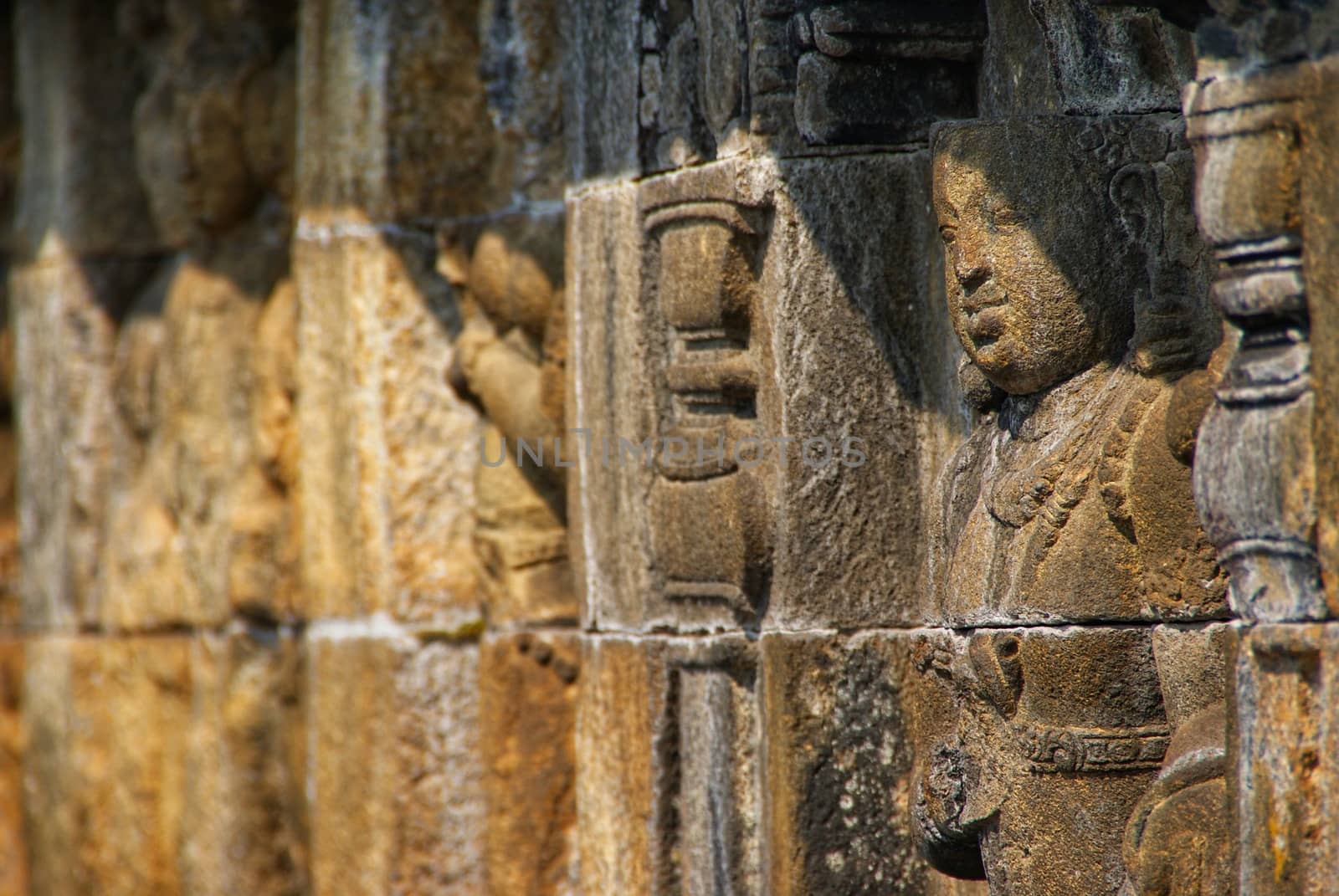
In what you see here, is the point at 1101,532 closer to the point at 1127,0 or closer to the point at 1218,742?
the point at 1218,742

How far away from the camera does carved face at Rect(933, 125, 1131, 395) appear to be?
10.8 ft

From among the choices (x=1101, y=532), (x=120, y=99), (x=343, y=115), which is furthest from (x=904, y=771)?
Result: (x=120, y=99)

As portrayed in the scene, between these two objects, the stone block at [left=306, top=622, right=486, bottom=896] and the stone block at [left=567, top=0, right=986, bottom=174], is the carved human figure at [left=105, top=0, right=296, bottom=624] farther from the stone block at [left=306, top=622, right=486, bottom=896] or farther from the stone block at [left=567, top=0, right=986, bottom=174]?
the stone block at [left=567, top=0, right=986, bottom=174]

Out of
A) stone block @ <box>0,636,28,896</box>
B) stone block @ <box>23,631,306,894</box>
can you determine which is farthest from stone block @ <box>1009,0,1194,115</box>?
stone block @ <box>0,636,28,896</box>

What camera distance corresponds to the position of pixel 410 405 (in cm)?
506

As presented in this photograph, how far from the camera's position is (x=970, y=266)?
334 centimetres

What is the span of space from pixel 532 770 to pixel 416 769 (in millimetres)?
317

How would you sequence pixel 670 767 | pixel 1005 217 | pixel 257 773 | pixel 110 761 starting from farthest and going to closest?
1. pixel 110 761
2. pixel 257 773
3. pixel 670 767
4. pixel 1005 217

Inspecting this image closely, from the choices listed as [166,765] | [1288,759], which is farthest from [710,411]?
[166,765]

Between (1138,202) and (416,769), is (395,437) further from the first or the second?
(1138,202)

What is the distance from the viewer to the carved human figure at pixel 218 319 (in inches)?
227

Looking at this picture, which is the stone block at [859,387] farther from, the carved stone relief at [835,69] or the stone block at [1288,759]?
the stone block at [1288,759]

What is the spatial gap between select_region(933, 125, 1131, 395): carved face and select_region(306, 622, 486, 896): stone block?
2.08 metres

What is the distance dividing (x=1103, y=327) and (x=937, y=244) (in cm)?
54
